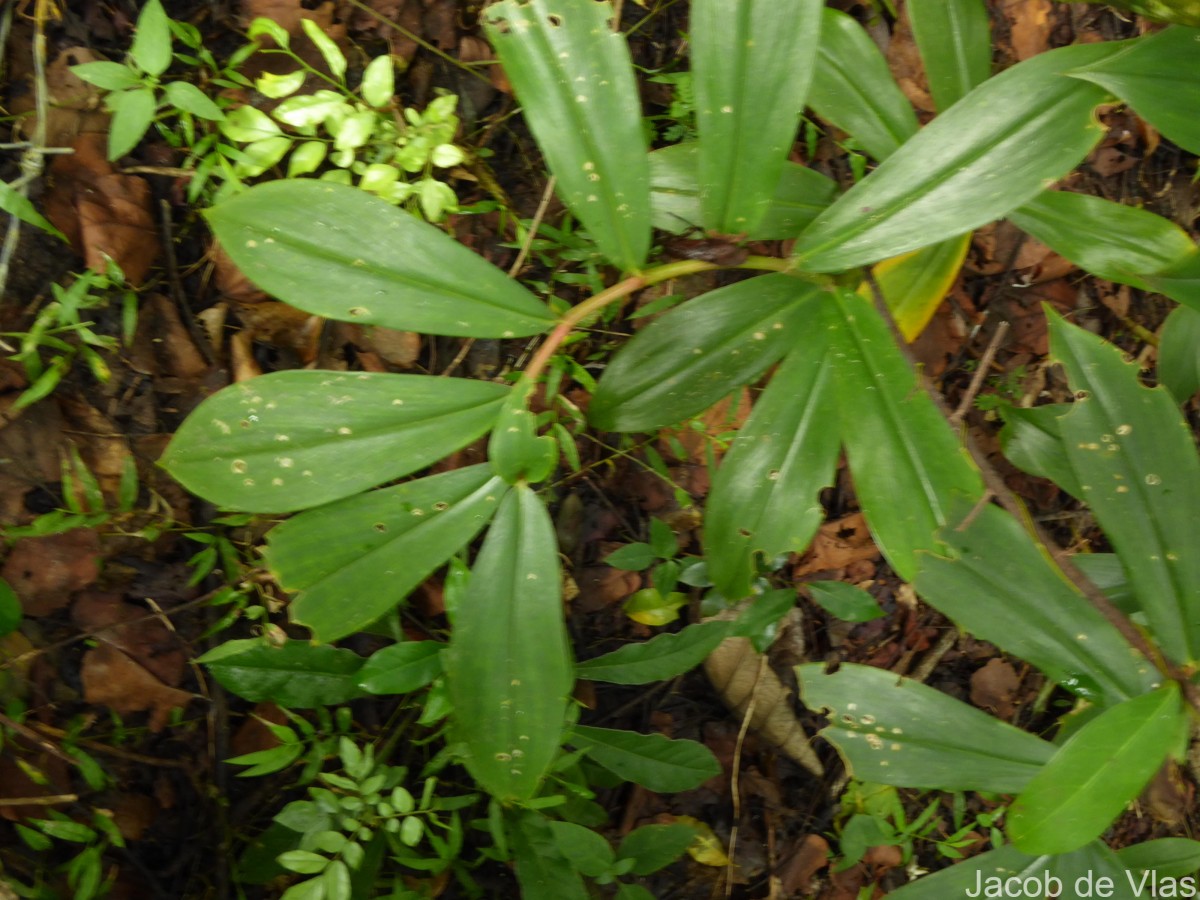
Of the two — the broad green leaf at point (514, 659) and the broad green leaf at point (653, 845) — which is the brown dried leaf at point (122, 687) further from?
the broad green leaf at point (653, 845)

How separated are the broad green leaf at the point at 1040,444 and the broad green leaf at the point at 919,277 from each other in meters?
0.19

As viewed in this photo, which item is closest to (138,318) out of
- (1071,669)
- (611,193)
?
(611,193)

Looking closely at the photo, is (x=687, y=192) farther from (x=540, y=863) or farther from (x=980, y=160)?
(x=540, y=863)

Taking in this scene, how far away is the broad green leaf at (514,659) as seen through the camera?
0.77m

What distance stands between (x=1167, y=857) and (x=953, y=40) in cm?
109

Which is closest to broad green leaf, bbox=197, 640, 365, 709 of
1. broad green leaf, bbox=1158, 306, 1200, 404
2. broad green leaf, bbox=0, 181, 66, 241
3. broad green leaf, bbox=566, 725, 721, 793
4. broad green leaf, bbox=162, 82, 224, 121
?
broad green leaf, bbox=566, 725, 721, 793

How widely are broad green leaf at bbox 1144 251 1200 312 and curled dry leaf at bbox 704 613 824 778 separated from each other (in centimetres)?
71

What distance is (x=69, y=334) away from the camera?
1.05 meters

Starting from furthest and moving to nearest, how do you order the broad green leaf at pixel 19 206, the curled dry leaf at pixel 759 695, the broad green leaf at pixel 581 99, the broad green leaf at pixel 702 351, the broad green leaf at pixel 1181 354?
the curled dry leaf at pixel 759 695
the broad green leaf at pixel 1181 354
the broad green leaf at pixel 19 206
the broad green leaf at pixel 702 351
the broad green leaf at pixel 581 99

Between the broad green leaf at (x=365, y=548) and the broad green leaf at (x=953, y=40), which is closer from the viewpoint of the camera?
the broad green leaf at (x=365, y=548)

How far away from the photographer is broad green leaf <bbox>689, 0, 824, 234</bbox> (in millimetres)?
748

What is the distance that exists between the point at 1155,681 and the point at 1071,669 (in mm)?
82

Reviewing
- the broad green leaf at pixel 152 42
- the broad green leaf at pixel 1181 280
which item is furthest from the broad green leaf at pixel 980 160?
the broad green leaf at pixel 152 42

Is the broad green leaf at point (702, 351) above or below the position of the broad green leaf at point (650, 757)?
above
